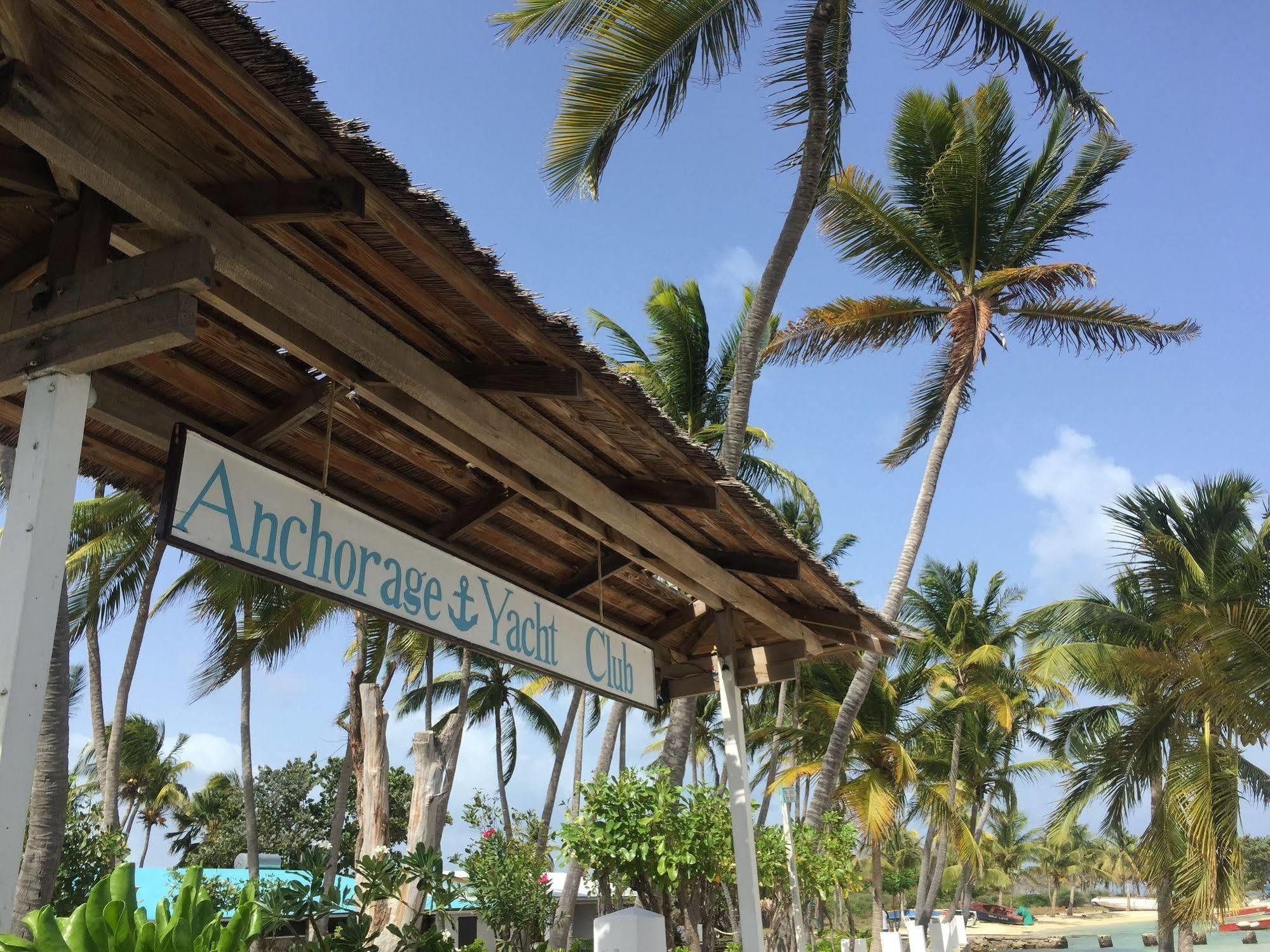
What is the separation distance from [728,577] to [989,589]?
75.0 feet

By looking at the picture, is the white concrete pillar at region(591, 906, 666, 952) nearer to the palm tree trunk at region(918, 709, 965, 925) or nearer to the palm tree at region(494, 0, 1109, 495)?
the palm tree at region(494, 0, 1109, 495)

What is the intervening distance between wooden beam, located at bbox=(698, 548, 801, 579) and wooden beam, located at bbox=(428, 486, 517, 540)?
1.23 metres

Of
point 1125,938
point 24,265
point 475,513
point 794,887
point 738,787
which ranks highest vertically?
point 24,265

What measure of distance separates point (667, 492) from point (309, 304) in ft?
6.54

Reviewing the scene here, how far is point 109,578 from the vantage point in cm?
1583

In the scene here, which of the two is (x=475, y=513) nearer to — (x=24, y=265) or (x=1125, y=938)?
(x=24, y=265)

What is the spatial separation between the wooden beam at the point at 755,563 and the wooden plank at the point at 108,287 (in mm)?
3236

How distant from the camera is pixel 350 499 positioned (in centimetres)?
405

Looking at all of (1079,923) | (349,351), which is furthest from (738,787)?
(1079,923)

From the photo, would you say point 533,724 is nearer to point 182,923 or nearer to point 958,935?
point 958,935

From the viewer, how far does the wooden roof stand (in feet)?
7.57

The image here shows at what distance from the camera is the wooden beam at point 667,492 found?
440cm

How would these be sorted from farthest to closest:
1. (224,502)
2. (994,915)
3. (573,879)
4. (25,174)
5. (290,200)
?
(994,915) < (573,879) < (224,502) < (25,174) < (290,200)

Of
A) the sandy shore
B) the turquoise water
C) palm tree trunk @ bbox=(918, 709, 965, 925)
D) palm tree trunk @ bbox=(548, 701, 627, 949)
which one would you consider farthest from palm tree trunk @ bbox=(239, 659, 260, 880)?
the sandy shore
